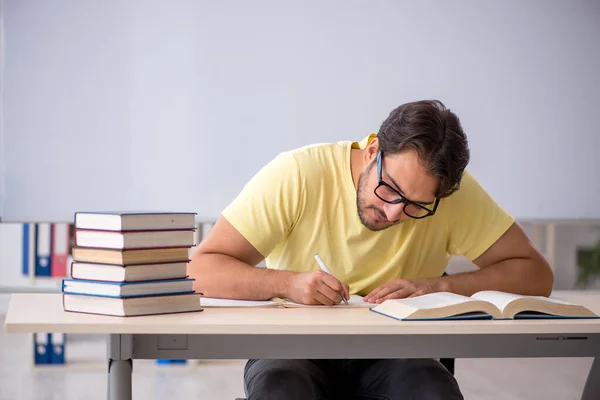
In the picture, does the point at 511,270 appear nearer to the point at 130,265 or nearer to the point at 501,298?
the point at 501,298

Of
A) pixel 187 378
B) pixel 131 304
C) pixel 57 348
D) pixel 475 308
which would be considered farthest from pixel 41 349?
pixel 475 308

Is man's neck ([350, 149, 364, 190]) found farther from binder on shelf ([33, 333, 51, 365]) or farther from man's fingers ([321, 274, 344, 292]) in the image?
binder on shelf ([33, 333, 51, 365])

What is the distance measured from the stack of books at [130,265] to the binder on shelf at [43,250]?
284 cm

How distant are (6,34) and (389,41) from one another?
2.09 meters

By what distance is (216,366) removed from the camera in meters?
4.25

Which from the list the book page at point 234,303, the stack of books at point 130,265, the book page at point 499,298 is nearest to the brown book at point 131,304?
the stack of books at point 130,265

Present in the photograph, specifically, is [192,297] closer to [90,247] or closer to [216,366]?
[90,247]

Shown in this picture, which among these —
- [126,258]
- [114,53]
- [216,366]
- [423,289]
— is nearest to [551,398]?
[216,366]

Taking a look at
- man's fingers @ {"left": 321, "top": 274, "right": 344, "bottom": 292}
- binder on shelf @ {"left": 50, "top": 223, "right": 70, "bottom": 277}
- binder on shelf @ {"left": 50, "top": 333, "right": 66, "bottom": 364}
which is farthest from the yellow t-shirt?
binder on shelf @ {"left": 50, "top": 223, "right": 70, "bottom": 277}

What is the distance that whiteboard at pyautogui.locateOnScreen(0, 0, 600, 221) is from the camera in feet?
14.9

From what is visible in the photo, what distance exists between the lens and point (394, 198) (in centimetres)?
186

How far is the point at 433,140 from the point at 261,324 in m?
0.60

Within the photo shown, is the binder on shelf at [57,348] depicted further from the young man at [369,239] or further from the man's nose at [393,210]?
the man's nose at [393,210]

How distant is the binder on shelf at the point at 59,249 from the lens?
4.36 metres
